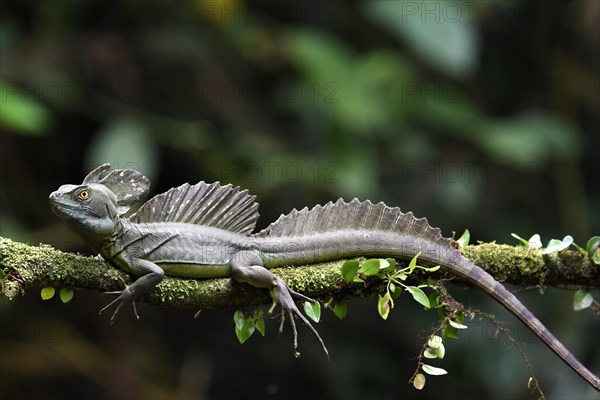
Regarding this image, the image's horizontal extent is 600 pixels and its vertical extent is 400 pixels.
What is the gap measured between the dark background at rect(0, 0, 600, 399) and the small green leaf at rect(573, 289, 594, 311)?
9.71 feet

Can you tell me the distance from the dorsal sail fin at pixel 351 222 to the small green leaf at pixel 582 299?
0.80 meters

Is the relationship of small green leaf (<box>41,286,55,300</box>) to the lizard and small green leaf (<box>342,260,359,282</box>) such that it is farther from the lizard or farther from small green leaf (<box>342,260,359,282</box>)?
small green leaf (<box>342,260,359,282</box>)

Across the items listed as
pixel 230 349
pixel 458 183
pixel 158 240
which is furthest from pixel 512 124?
pixel 158 240

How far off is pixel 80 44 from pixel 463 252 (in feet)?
17.3

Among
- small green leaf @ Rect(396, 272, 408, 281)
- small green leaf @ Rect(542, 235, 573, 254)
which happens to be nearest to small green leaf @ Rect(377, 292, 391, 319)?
small green leaf @ Rect(396, 272, 408, 281)

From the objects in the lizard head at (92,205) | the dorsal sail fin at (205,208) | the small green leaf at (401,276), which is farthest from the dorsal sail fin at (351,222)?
the lizard head at (92,205)

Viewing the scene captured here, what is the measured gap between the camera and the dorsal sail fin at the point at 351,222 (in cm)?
383

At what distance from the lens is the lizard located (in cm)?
357

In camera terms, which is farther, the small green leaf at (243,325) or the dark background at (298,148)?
the dark background at (298,148)

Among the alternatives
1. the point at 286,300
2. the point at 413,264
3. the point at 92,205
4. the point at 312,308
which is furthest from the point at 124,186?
the point at 413,264

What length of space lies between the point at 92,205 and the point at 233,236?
2.33 ft

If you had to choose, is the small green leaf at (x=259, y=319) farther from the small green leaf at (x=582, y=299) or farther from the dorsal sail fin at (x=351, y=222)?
the small green leaf at (x=582, y=299)

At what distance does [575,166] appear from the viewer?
8.33m

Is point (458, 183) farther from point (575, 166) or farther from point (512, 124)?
point (575, 166)
